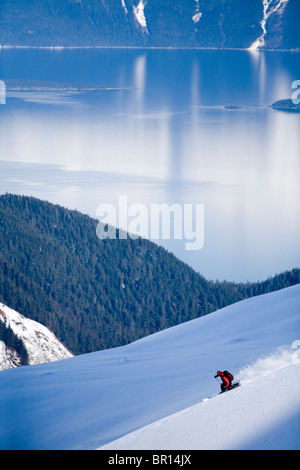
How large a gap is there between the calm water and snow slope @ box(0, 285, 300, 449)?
44.0 feet

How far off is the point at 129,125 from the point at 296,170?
10.4m

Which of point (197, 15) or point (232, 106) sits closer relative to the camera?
A: point (232, 106)

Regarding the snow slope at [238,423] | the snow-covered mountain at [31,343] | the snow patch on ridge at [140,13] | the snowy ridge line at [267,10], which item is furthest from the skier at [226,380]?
the snow patch on ridge at [140,13]

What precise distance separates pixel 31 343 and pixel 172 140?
701 inches

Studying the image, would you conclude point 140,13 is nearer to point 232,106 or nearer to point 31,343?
point 232,106

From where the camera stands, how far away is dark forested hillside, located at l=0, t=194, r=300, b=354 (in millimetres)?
21578

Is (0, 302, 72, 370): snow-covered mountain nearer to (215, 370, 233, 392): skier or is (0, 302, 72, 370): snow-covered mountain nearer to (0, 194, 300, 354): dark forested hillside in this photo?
(0, 194, 300, 354): dark forested hillside

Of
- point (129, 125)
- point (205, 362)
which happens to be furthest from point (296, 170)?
point (205, 362)

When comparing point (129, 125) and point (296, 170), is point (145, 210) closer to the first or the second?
point (296, 170)

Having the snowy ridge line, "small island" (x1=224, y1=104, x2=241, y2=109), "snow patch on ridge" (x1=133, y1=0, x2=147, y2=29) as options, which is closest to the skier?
the snowy ridge line

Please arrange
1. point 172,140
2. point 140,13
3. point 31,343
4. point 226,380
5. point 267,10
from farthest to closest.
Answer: point 140,13 < point 172,140 < point 267,10 < point 31,343 < point 226,380

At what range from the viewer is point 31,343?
56.9 feet

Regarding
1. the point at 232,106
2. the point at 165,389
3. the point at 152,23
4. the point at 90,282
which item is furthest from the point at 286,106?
the point at 165,389
